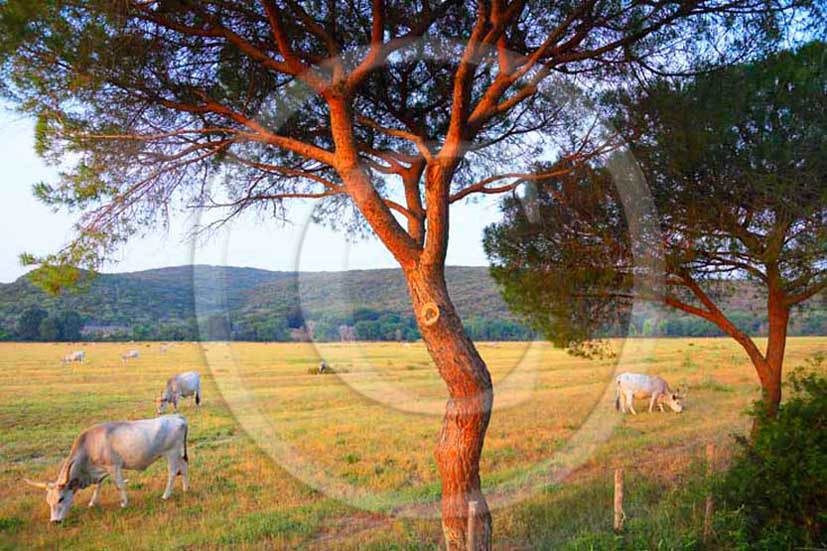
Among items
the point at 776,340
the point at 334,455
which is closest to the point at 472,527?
the point at 334,455

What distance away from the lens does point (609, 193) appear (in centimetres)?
827

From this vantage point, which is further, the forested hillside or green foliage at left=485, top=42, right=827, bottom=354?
the forested hillside

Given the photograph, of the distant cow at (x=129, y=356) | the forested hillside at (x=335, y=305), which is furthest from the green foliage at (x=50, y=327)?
the forested hillside at (x=335, y=305)

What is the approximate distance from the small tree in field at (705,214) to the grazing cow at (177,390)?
12100mm

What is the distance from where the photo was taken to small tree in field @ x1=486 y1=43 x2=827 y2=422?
7027 millimetres

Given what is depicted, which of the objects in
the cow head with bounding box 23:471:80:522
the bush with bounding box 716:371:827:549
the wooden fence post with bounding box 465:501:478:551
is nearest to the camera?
the wooden fence post with bounding box 465:501:478:551

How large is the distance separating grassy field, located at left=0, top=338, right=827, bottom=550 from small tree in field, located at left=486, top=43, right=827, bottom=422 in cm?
281

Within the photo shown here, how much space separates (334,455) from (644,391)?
36.1 ft

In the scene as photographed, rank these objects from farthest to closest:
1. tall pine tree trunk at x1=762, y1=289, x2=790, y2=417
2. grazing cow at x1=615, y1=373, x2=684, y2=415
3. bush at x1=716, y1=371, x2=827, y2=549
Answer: grazing cow at x1=615, y1=373, x2=684, y2=415 < tall pine tree trunk at x1=762, y1=289, x2=790, y2=417 < bush at x1=716, y1=371, x2=827, y2=549

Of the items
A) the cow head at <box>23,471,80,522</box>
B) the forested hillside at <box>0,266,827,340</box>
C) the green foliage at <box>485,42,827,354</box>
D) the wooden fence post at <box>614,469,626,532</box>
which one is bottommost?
the cow head at <box>23,471,80,522</box>

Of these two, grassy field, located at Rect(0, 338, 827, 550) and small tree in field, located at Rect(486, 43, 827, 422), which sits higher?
small tree in field, located at Rect(486, 43, 827, 422)

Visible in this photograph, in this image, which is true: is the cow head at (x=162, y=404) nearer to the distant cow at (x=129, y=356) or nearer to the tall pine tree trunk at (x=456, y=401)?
the tall pine tree trunk at (x=456, y=401)

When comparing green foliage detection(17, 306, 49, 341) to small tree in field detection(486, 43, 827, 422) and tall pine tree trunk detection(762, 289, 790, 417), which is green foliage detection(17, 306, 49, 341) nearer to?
small tree in field detection(486, 43, 827, 422)

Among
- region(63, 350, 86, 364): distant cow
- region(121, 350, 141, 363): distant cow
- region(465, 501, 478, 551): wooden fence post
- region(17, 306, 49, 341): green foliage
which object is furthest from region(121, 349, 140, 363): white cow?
region(465, 501, 478, 551): wooden fence post
